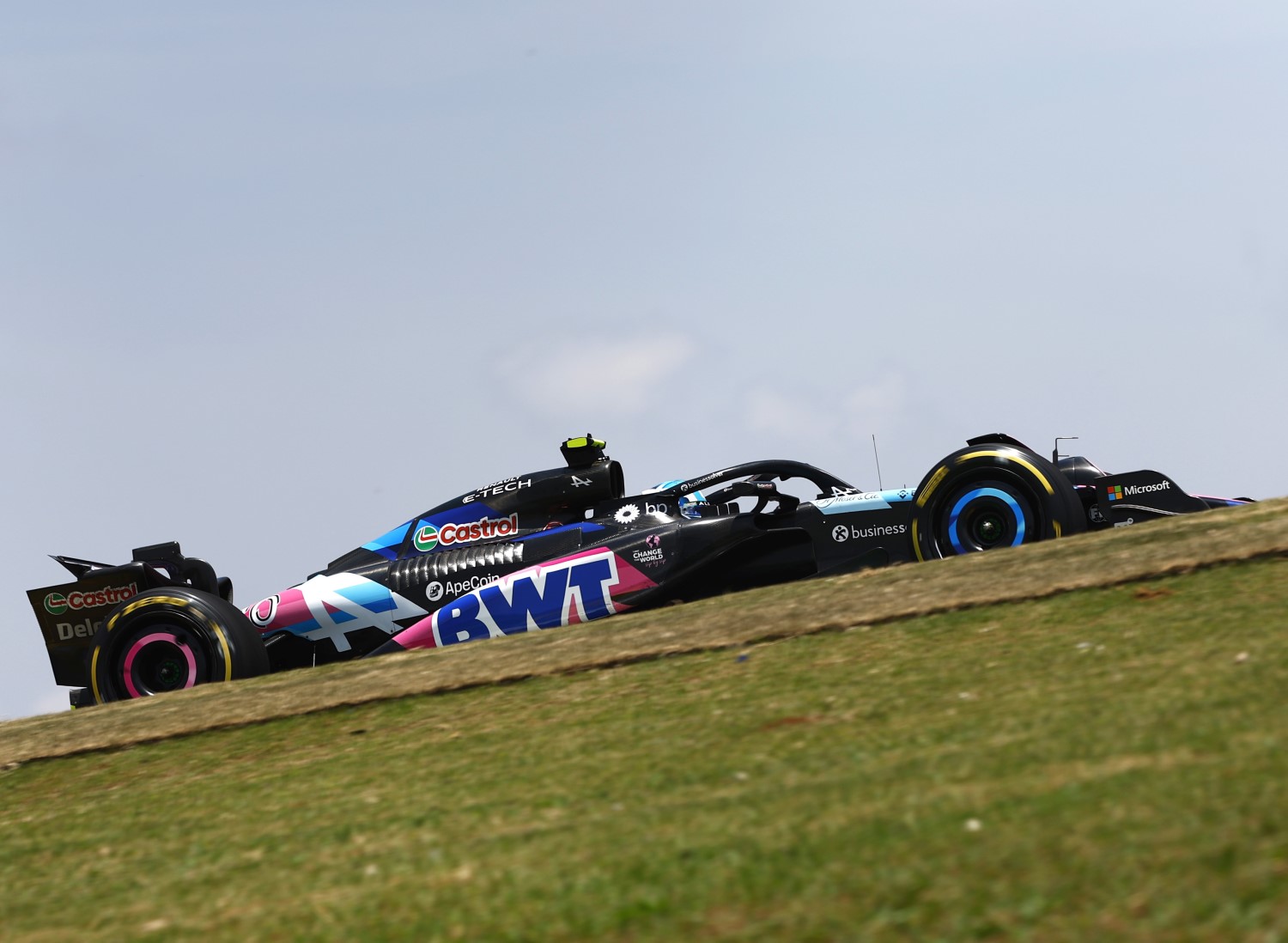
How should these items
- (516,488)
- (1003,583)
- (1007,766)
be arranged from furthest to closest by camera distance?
(516,488), (1003,583), (1007,766)

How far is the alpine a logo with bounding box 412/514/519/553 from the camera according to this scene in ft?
35.7

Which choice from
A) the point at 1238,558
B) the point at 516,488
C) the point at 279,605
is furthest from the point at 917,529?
the point at 279,605

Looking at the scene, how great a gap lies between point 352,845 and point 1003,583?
400cm

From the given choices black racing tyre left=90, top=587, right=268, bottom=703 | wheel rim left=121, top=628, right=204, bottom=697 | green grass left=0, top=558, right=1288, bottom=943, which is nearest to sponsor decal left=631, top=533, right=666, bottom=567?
green grass left=0, top=558, right=1288, bottom=943

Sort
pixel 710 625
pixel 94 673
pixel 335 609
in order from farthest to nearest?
pixel 335 609 → pixel 94 673 → pixel 710 625

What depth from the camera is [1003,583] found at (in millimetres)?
7000

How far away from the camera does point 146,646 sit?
9867mm

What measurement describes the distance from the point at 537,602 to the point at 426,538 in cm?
194

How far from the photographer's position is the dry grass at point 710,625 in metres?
6.81

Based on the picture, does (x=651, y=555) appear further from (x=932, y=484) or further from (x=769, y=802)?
(x=769, y=802)

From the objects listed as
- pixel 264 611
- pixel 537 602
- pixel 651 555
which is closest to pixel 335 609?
pixel 264 611

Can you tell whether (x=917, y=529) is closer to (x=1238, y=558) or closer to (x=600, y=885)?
(x=1238, y=558)

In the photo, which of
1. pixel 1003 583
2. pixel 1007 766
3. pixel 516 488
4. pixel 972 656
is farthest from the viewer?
pixel 516 488

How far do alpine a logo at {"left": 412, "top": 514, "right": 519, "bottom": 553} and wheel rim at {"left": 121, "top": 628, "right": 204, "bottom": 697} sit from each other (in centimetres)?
209
